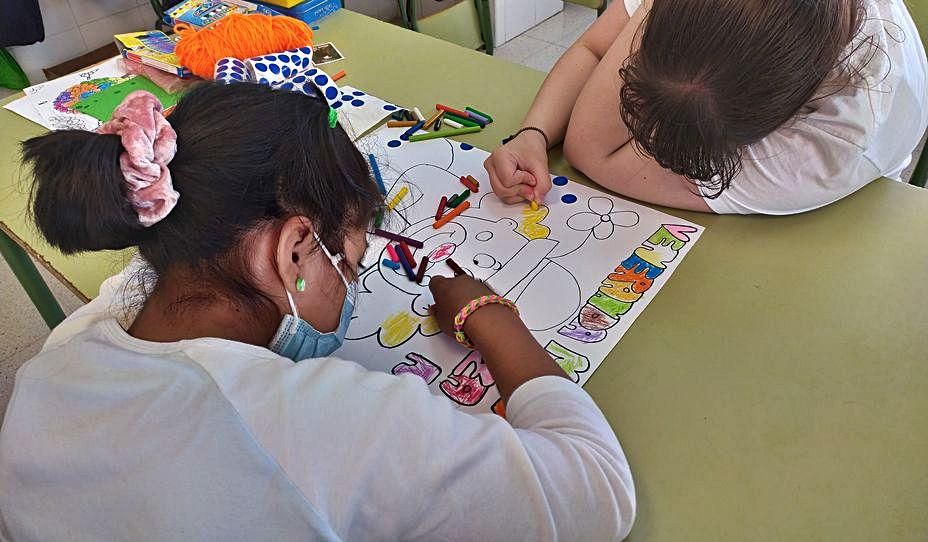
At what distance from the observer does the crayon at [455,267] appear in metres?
0.80

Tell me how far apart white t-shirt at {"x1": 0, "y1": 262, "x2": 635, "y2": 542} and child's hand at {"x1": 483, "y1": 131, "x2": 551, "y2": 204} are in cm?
44

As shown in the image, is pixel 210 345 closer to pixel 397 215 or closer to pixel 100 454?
pixel 100 454

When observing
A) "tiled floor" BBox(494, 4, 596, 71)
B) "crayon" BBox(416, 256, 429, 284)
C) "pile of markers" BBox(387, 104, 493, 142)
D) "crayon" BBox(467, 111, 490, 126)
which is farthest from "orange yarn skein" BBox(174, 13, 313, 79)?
"tiled floor" BBox(494, 4, 596, 71)

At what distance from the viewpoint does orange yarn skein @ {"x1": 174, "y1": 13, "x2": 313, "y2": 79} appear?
117 cm

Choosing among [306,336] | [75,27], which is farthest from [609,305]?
[75,27]

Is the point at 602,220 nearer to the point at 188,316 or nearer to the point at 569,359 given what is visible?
the point at 569,359

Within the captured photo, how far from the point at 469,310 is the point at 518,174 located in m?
0.29

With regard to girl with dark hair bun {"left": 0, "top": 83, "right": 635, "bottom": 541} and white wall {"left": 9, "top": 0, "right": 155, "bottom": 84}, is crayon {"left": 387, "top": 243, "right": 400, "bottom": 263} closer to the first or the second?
girl with dark hair bun {"left": 0, "top": 83, "right": 635, "bottom": 541}

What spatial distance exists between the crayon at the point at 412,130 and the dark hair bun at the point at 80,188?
575 mm

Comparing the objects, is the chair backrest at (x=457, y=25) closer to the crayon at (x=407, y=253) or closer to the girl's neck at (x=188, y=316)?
the crayon at (x=407, y=253)

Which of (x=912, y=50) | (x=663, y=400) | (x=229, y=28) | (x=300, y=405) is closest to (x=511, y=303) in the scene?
(x=663, y=400)

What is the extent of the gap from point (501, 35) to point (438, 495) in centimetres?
274

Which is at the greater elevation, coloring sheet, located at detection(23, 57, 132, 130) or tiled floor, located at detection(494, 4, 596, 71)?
coloring sheet, located at detection(23, 57, 132, 130)

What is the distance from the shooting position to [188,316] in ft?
1.86
